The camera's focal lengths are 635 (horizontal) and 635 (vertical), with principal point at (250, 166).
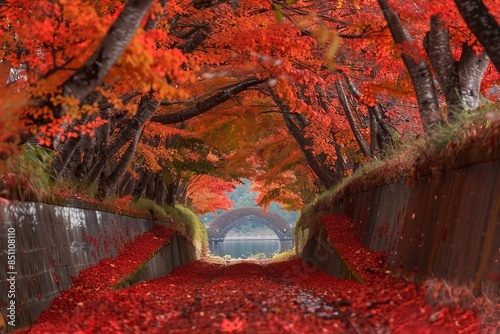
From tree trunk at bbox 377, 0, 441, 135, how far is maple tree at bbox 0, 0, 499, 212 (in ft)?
0.09

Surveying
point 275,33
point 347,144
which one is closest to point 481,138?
point 275,33

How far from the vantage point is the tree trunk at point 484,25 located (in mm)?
9195

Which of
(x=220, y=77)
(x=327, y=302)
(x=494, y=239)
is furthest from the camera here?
(x=220, y=77)

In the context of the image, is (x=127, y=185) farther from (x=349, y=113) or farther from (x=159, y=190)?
(x=349, y=113)

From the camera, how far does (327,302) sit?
9.31m

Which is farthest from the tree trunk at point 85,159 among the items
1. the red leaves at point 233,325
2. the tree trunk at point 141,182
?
the red leaves at point 233,325

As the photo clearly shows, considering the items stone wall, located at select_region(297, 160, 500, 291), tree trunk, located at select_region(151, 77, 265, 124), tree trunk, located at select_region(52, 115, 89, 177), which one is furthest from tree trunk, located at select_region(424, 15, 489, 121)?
tree trunk, located at select_region(52, 115, 89, 177)

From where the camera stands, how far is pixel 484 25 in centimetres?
929

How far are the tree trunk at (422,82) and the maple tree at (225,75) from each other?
0.03 m

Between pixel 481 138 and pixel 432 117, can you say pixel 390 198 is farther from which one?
pixel 481 138

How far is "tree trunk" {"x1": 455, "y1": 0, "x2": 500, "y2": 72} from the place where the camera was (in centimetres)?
920

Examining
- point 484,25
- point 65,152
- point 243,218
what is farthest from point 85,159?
point 243,218

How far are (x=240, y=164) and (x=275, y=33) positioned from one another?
49.3 feet

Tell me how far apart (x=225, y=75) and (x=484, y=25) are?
39.5 ft
